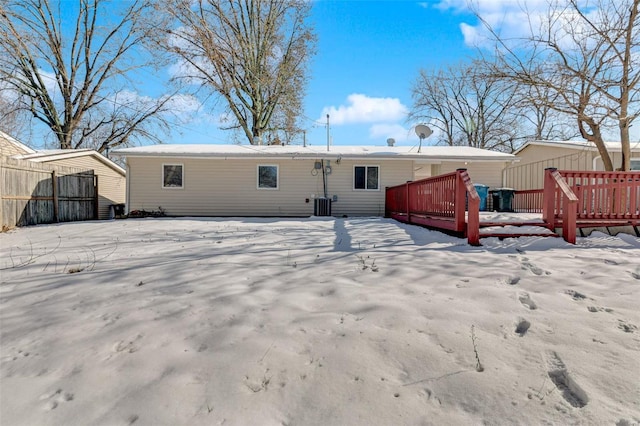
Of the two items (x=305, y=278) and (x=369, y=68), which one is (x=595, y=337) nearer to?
(x=305, y=278)

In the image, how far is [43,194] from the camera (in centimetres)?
1033

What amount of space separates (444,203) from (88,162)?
16478 mm

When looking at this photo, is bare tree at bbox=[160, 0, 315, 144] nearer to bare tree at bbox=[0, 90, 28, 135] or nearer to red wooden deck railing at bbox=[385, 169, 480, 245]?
bare tree at bbox=[0, 90, 28, 135]

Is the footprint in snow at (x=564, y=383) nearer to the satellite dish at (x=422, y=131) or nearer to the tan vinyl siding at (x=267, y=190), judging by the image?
the tan vinyl siding at (x=267, y=190)

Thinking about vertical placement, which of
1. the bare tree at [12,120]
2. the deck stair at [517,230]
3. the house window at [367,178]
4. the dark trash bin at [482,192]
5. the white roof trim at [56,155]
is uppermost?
the bare tree at [12,120]

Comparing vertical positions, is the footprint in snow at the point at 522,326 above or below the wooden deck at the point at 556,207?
below

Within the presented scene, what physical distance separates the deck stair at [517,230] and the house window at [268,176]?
8070mm

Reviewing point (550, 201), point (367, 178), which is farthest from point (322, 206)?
point (550, 201)

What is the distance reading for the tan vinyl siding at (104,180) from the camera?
1494 cm

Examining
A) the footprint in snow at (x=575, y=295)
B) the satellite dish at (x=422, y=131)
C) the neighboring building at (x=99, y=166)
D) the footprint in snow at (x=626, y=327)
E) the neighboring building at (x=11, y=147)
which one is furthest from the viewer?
the neighboring building at (x=99, y=166)

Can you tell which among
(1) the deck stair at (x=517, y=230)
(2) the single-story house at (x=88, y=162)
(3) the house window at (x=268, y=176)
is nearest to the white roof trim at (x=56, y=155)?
(2) the single-story house at (x=88, y=162)

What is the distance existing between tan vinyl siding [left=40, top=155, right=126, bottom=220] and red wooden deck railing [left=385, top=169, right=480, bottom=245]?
13626 mm

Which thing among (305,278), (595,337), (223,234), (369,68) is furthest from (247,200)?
(595,337)

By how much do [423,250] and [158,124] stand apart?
71.3 ft
